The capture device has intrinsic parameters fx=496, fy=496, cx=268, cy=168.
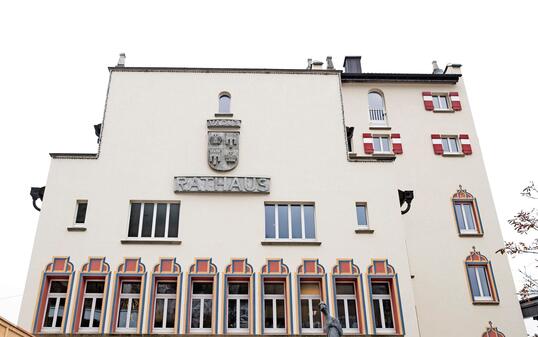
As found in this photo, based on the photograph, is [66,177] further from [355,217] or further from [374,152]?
[374,152]

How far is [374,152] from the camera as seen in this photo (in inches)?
1089

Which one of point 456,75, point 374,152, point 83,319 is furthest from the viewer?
point 456,75

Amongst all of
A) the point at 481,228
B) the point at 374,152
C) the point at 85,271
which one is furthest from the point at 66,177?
the point at 481,228

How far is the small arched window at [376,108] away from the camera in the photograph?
94.5 ft

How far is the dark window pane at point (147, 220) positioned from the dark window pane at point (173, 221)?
0.79 meters

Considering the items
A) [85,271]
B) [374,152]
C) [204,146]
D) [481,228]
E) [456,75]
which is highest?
[456,75]

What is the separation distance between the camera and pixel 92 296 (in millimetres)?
19453

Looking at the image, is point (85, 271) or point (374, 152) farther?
point (374, 152)

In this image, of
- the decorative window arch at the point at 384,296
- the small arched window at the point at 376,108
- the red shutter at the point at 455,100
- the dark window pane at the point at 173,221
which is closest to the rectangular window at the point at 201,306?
the dark window pane at the point at 173,221

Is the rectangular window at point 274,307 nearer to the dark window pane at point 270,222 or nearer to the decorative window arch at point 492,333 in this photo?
the dark window pane at point 270,222

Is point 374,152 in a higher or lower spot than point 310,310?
higher

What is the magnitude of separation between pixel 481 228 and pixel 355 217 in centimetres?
853

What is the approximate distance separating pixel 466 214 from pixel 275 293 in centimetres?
1219

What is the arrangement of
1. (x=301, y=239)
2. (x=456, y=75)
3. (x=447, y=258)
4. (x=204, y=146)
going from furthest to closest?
1. (x=456, y=75)
2. (x=447, y=258)
3. (x=204, y=146)
4. (x=301, y=239)
